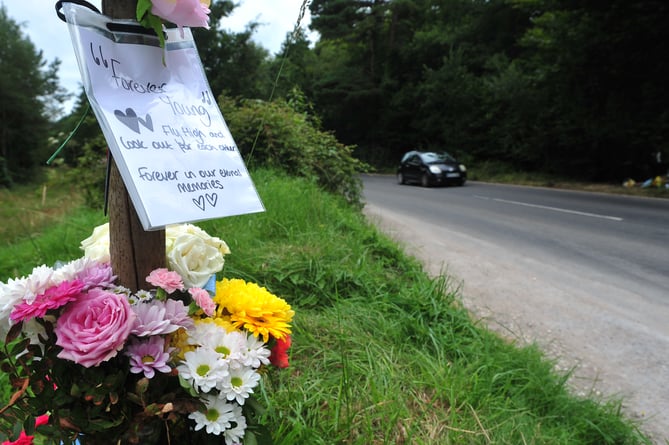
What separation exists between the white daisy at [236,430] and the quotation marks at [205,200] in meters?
0.48

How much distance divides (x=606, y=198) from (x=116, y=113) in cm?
1209

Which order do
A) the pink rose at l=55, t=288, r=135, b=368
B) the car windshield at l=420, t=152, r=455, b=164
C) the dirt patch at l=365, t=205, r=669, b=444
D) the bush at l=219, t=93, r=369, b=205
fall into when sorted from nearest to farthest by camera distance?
the pink rose at l=55, t=288, r=135, b=368
the dirt patch at l=365, t=205, r=669, b=444
the bush at l=219, t=93, r=369, b=205
the car windshield at l=420, t=152, r=455, b=164

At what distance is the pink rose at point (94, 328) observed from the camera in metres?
0.91

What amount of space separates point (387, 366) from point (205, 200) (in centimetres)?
128

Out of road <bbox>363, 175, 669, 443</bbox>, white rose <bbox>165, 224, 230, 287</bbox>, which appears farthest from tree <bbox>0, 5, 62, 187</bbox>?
white rose <bbox>165, 224, 230, 287</bbox>

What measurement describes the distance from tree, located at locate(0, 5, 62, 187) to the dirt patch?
20.8 m

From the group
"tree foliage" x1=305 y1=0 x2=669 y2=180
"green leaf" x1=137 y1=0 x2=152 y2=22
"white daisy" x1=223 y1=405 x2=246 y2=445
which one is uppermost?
"tree foliage" x1=305 y1=0 x2=669 y2=180

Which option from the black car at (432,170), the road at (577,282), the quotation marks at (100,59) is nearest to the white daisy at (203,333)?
the quotation marks at (100,59)

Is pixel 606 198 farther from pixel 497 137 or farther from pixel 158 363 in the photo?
pixel 158 363

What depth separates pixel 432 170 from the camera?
1553cm

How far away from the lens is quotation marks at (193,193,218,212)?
3.38ft

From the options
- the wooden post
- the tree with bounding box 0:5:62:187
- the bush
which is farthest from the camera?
the tree with bounding box 0:5:62:187

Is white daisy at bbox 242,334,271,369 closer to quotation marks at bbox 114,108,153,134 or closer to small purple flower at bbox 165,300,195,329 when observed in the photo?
small purple flower at bbox 165,300,195,329

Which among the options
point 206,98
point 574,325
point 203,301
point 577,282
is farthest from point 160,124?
point 577,282
